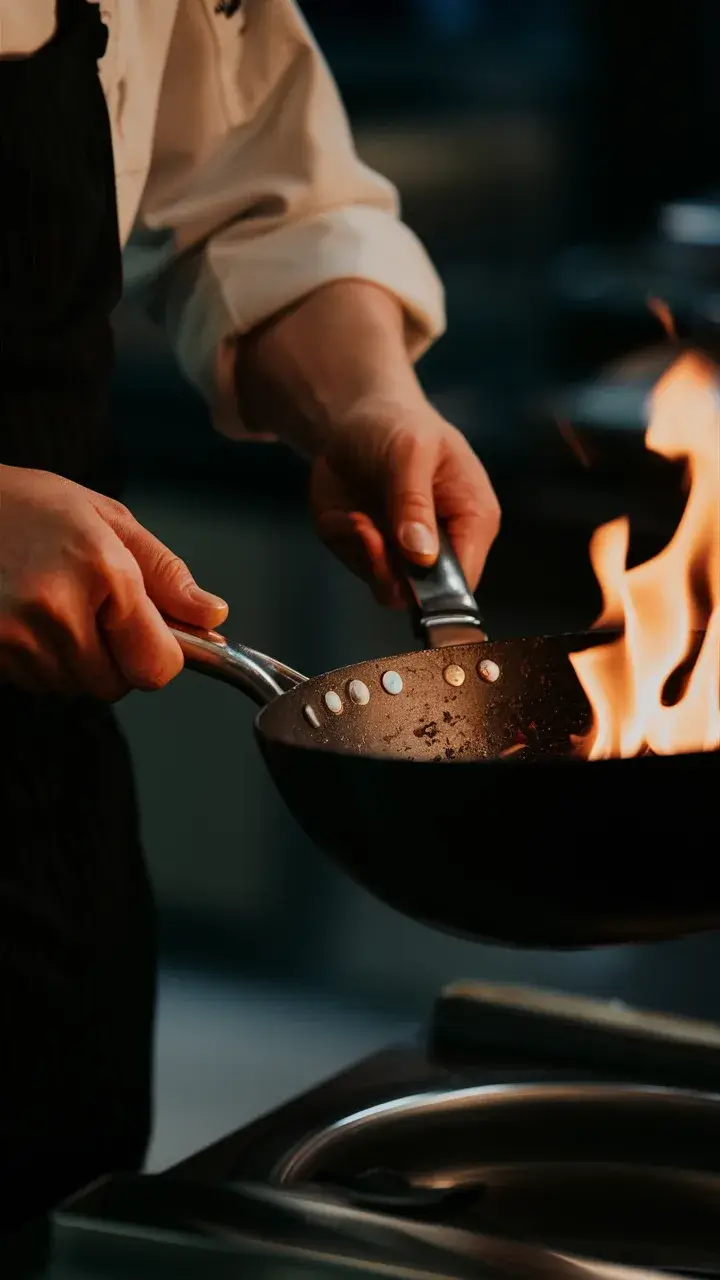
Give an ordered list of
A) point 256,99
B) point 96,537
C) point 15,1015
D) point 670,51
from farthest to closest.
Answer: point 670,51, point 256,99, point 15,1015, point 96,537

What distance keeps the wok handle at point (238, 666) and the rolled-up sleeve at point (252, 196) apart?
31cm

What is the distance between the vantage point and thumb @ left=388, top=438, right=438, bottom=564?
2.15 feet

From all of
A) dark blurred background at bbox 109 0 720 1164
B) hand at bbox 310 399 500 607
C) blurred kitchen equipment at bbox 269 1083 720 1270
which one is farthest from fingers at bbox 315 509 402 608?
dark blurred background at bbox 109 0 720 1164

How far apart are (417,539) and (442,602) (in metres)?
0.03

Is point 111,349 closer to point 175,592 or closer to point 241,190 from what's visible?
point 241,190

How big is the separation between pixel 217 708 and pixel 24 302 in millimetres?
1243

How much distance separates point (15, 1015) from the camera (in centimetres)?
70

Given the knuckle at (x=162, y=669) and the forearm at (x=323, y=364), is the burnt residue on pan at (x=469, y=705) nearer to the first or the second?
the knuckle at (x=162, y=669)

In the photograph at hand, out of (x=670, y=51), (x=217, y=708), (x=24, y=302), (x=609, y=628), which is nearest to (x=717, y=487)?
(x=609, y=628)

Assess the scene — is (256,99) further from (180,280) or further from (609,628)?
(609,628)

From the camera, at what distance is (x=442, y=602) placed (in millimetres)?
636

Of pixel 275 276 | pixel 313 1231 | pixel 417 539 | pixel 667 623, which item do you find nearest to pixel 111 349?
pixel 275 276

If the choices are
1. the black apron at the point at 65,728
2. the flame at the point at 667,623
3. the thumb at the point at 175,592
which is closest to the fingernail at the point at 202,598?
the thumb at the point at 175,592

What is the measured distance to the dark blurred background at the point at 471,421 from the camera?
1.73 m
